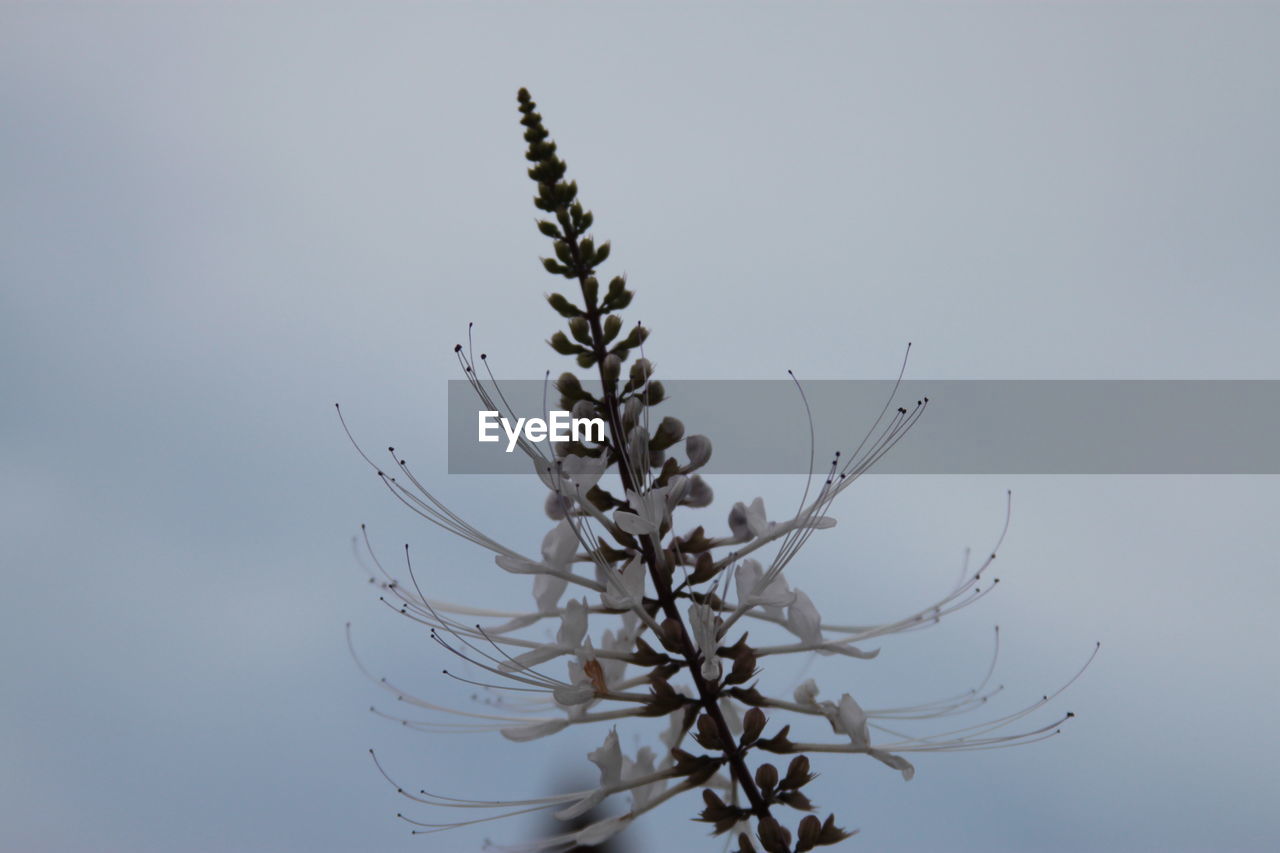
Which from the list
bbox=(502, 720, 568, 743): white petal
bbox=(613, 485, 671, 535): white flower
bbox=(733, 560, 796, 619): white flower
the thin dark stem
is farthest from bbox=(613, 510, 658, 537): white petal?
bbox=(502, 720, 568, 743): white petal

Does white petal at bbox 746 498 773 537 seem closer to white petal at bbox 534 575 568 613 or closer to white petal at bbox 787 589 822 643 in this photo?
white petal at bbox 787 589 822 643

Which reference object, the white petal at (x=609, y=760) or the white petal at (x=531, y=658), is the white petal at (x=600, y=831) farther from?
the white petal at (x=531, y=658)

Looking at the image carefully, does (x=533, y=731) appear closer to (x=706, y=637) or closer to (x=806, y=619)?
(x=706, y=637)

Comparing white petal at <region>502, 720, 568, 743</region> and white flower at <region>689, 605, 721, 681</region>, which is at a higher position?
white flower at <region>689, 605, 721, 681</region>

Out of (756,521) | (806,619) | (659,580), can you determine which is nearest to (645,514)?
(659,580)

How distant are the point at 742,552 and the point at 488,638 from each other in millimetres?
1159

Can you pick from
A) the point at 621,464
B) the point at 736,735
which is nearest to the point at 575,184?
the point at 621,464

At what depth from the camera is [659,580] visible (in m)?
4.11

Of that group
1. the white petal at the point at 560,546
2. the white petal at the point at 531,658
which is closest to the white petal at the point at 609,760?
the white petal at the point at 531,658

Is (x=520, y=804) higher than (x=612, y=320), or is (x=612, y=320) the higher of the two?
(x=612, y=320)

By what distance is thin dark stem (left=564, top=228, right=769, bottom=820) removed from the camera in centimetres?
392

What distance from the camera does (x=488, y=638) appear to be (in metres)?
4.42

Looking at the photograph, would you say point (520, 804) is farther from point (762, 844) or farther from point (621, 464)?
point (621, 464)

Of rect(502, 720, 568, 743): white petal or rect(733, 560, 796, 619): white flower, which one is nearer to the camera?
rect(733, 560, 796, 619): white flower
